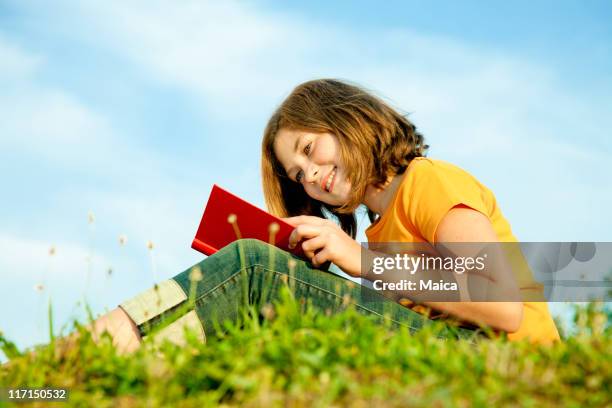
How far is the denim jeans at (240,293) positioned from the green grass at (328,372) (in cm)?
47

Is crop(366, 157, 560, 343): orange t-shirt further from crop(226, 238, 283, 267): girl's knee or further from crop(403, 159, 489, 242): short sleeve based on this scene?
crop(226, 238, 283, 267): girl's knee

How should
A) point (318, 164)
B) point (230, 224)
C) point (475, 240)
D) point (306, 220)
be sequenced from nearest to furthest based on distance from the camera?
point (475, 240) → point (306, 220) → point (230, 224) → point (318, 164)

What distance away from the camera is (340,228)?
366 cm

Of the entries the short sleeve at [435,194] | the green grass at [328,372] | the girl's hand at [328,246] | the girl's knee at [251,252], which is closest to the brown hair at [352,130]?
the short sleeve at [435,194]

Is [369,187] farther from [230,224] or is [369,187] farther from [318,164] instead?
[230,224]

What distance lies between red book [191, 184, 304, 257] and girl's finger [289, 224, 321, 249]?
85 millimetres

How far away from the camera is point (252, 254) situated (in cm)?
325

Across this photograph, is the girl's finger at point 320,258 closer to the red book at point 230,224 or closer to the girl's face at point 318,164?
the red book at point 230,224

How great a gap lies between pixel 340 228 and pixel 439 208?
1.99 ft

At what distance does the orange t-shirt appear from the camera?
133 inches

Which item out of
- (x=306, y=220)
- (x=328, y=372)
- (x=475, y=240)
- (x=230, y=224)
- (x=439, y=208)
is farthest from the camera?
(x=230, y=224)

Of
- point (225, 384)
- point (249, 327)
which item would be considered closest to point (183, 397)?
point (225, 384)

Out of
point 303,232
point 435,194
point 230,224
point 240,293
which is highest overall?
point 435,194

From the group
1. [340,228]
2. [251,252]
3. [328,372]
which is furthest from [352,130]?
[328,372]
